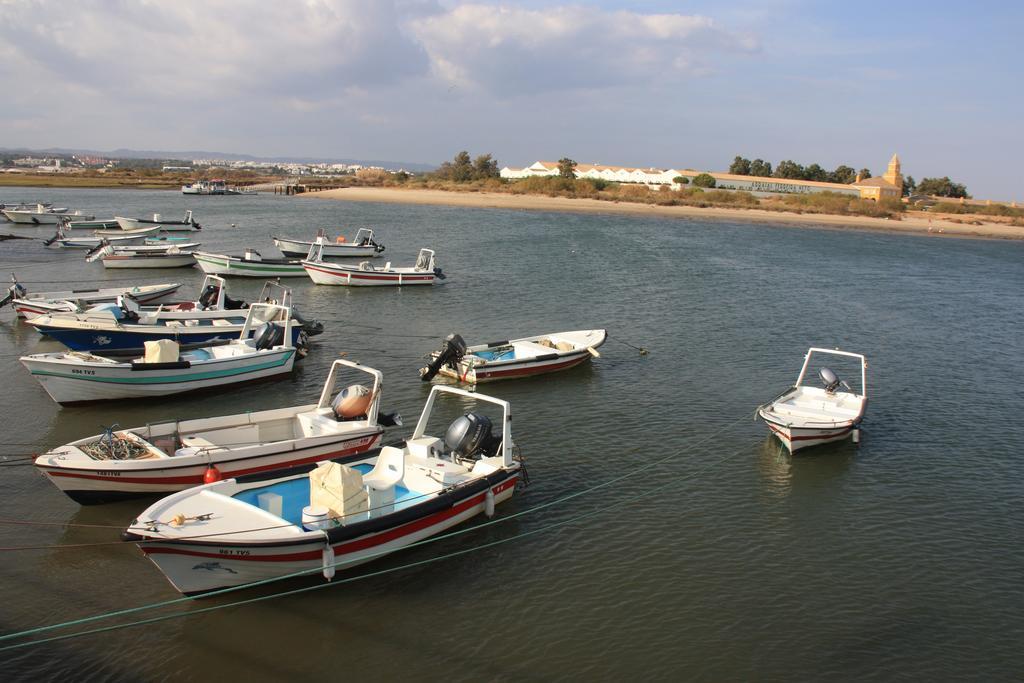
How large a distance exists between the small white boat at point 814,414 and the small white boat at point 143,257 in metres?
36.4

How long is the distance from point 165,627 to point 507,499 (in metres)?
6.64

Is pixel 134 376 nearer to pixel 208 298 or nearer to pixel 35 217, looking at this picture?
pixel 208 298

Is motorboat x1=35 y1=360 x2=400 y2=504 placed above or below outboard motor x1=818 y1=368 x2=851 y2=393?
below

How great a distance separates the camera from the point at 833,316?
37.2 m

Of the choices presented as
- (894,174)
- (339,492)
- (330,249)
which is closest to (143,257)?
(330,249)

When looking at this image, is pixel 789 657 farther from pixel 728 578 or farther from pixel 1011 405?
pixel 1011 405

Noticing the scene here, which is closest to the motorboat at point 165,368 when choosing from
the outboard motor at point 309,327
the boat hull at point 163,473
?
the outboard motor at point 309,327

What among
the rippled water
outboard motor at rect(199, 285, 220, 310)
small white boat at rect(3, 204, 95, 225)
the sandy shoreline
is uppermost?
the sandy shoreline

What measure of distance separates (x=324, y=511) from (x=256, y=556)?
1217 millimetres

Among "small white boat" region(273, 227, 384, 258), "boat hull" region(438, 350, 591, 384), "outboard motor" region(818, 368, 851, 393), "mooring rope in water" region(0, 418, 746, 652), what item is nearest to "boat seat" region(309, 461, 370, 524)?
"mooring rope in water" region(0, 418, 746, 652)

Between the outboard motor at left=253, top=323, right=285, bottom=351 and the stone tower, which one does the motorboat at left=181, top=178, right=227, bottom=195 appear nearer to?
the outboard motor at left=253, top=323, right=285, bottom=351

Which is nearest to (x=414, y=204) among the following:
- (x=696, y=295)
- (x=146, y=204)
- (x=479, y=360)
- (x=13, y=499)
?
(x=146, y=204)

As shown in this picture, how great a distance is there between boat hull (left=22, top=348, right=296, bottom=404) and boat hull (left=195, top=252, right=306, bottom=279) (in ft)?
70.6

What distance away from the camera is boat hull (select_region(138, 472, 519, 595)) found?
10570mm
